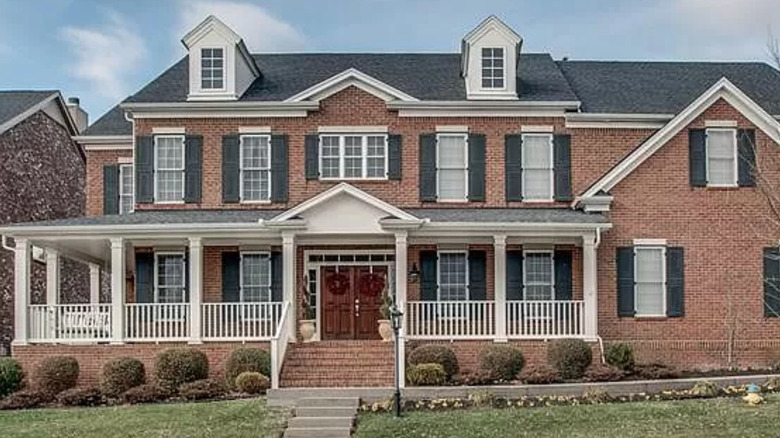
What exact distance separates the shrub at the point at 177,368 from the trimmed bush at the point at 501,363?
19.3 feet

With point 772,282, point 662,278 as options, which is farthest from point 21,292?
point 772,282

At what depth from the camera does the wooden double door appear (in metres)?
26.3

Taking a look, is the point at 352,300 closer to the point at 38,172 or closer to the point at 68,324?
the point at 68,324

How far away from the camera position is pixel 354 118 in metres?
26.4

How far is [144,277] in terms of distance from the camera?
26.0m

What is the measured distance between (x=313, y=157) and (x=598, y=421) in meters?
11.3

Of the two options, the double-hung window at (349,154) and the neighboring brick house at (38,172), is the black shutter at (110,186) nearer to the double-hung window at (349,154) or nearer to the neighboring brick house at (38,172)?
the neighboring brick house at (38,172)

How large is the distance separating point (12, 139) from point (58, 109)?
3533 millimetres

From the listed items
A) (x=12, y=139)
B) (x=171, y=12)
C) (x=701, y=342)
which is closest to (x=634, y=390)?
(x=701, y=342)

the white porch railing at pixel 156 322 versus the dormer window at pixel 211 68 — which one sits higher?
the dormer window at pixel 211 68

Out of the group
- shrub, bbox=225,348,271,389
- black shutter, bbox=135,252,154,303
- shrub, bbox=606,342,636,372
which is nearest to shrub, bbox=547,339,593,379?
shrub, bbox=606,342,636,372

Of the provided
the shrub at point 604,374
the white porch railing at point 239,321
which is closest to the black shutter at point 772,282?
the shrub at point 604,374

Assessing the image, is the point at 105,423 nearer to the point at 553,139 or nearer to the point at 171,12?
the point at 171,12

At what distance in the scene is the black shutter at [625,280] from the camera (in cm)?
2527
